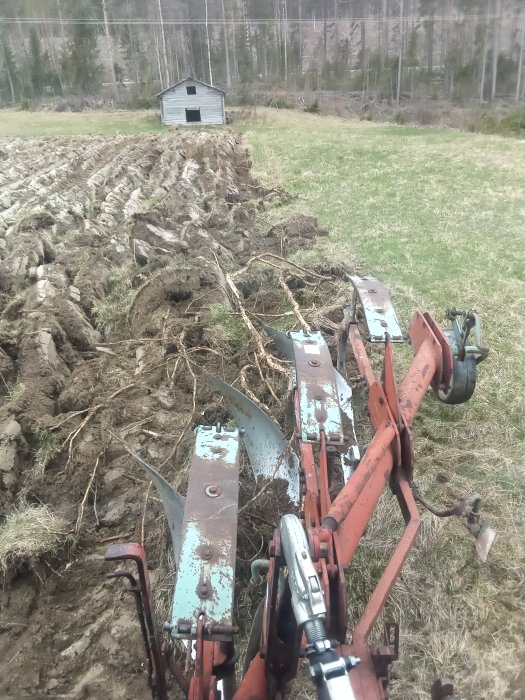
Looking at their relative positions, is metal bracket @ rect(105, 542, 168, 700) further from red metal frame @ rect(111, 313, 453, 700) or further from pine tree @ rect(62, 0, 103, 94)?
pine tree @ rect(62, 0, 103, 94)

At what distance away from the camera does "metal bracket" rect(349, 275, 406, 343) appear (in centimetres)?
329

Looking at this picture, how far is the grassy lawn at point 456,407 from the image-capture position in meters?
2.66

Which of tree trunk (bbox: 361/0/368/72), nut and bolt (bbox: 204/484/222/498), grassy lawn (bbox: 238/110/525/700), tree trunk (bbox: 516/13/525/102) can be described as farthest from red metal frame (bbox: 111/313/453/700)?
tree trunk (bbox: 361/0/368/72)

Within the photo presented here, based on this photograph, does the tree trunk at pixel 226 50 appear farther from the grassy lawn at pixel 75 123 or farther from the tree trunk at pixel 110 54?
the grassy lawn at pixel 75 123

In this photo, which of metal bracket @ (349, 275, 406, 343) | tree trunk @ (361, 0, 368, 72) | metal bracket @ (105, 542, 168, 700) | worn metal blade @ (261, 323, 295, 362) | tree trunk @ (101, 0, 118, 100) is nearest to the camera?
metal bracket @ (105, 542, 168, 700)

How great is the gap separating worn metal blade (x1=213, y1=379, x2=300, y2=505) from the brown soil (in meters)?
0.13

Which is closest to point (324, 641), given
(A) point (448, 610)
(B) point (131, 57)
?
(A) point (448, 610)

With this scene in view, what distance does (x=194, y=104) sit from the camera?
3078cm

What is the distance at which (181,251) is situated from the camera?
753 cm

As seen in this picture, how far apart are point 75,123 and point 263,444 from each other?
31080mm

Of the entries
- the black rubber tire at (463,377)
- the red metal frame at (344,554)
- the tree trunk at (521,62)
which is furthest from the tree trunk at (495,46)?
the red metal frame at (344,554)

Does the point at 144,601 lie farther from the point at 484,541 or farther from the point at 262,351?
the point at 262,351

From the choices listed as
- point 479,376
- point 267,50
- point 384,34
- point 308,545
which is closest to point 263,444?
point 479,376

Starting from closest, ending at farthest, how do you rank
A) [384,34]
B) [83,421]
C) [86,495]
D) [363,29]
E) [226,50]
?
[86,495] < [83,421] < [384,34] < [363,29] < [226,50]
